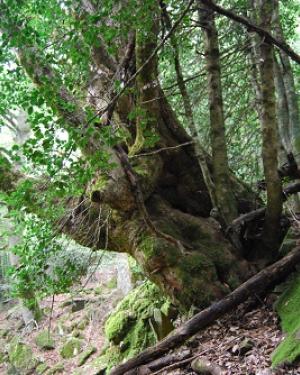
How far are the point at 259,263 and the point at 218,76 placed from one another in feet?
8.81

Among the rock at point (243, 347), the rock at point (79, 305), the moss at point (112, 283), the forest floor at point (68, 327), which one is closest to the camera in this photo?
the rock at point (243, 347)

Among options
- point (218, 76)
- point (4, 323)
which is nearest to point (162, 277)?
point (218, 76)

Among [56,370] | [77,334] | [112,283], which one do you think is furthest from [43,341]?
[112,283]

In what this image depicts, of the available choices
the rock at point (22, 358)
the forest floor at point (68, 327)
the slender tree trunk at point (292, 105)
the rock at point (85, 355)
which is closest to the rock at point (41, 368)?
the forest floor at point (68, 327)

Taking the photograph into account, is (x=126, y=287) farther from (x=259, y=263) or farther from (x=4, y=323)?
(x=259, y=263)

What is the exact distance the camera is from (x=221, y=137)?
5.55 m

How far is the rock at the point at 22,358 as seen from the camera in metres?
10.6

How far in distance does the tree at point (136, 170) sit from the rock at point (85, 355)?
17.9ft

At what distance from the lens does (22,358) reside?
36.1 feet

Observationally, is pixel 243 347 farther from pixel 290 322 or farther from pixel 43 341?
pixel 43 341

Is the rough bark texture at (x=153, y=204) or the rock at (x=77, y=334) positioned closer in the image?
the rough bark texture at (x=153, y=204)

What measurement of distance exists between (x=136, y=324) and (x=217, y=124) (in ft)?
13.0

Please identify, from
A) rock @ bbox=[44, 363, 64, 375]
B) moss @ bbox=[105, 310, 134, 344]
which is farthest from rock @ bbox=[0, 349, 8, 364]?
moss @ bbox=[105, 310, 134, 344]

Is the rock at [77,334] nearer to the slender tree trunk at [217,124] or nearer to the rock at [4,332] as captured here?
the rock at [4,332]
